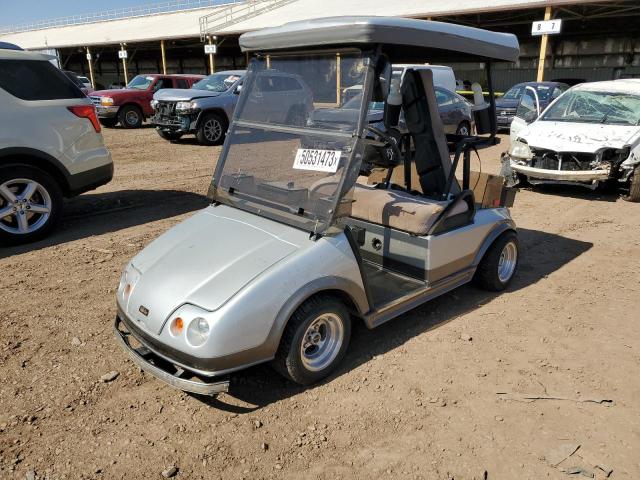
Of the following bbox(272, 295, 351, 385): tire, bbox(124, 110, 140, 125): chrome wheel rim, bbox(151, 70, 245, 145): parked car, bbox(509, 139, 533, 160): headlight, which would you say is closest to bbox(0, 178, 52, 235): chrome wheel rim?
bbox(272, 295, 351, 385): tire

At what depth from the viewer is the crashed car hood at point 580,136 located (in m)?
7.25

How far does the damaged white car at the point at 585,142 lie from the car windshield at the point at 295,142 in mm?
4118

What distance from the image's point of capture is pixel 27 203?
554 centimetres

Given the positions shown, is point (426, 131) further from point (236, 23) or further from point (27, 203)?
point (236, 23)

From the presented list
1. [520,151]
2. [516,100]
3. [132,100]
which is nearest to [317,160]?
[520,151]

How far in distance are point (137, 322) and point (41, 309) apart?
173 centimetres

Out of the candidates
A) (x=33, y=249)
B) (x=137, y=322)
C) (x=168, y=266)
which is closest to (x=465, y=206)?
(x=168, y=266)

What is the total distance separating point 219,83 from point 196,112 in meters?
1.67

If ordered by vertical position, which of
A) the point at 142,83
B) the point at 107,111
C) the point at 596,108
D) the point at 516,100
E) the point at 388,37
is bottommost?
the point at 107,111

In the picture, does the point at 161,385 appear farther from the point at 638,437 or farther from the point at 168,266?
the point at 638,437

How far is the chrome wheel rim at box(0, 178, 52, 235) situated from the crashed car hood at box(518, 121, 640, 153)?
6.86 meters

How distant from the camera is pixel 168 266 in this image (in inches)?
118

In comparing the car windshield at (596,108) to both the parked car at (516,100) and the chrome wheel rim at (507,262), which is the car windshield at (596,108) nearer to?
the chrome wheel rim at (507,262)

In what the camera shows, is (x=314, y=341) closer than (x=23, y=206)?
Yes
